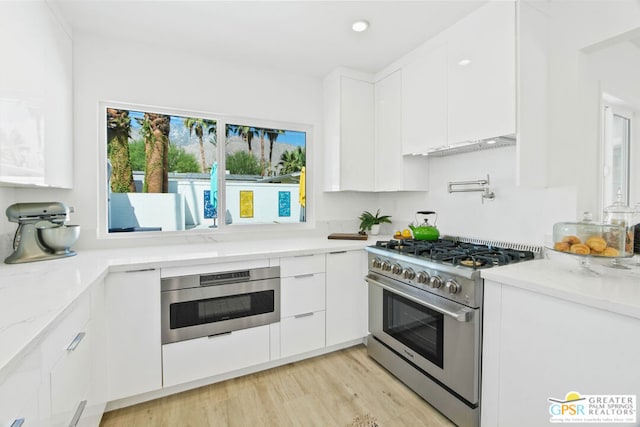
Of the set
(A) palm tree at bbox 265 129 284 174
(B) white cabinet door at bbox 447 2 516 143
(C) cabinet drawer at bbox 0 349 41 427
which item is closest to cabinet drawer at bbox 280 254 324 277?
(A) palm tree at bbox 265 129 284 174

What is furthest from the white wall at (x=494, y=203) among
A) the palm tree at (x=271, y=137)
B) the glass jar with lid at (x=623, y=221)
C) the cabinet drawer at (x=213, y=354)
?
the cabinet drawer at (x=213, y=354)

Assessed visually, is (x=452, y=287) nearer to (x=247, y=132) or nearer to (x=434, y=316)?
(x=434, y=316)

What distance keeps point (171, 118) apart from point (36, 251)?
1337mm

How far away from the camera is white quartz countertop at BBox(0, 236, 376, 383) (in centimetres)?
84

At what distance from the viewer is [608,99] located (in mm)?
1830

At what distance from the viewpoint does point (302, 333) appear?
2.28 m

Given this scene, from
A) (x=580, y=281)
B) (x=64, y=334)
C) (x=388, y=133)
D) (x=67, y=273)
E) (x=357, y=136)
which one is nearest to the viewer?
(x=64, y=334)

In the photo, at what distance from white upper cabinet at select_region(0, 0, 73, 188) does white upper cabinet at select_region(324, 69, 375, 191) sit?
2.04m

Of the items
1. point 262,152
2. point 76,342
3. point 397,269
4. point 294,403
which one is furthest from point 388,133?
point 76,342

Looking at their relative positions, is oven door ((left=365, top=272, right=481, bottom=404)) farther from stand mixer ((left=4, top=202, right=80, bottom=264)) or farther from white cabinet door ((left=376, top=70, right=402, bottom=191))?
stand mixer ((left=4, top=202, right=80, bottom=264))

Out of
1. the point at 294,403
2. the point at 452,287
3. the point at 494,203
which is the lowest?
the point at 294,403

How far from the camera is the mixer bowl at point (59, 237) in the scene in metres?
1.81

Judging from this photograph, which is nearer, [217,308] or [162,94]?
[217,308]

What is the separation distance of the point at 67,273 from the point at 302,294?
1.41 m
